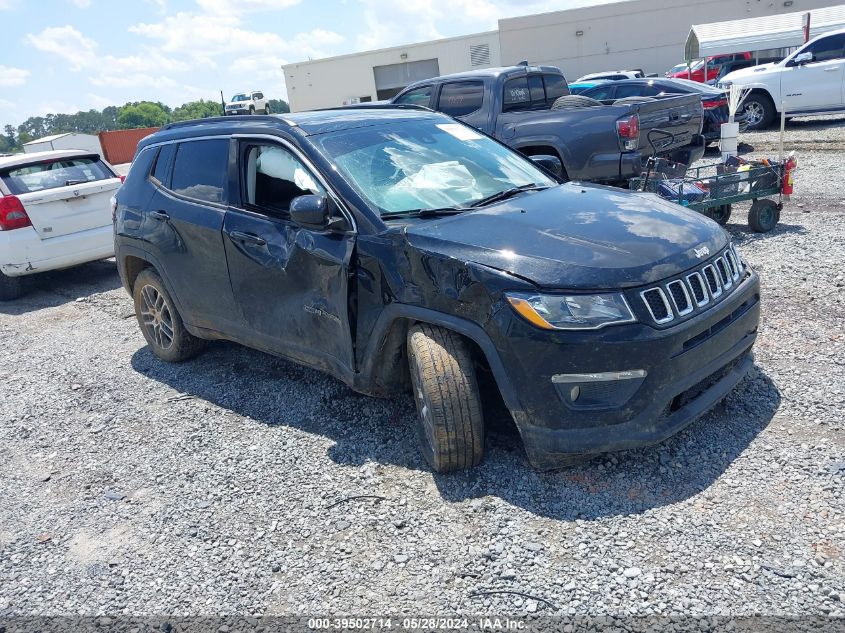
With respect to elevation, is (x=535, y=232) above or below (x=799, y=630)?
above

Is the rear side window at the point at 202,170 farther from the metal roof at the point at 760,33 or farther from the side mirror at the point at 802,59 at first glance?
the metal roof at the point at 760,33

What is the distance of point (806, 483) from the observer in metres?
3.18

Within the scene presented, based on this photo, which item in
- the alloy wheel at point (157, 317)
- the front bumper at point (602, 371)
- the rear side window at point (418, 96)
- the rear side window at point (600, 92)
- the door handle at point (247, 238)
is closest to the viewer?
the front bumper at point (602, 371)

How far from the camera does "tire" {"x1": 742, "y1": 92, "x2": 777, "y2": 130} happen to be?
53.4 feet

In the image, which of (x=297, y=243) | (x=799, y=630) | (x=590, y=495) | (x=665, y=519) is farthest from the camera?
(x=297, y=243)

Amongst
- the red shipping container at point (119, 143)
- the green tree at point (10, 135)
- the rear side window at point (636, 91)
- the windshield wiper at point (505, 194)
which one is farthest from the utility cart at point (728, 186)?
the green tree at point (10, 135)

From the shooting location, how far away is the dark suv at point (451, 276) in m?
3.13

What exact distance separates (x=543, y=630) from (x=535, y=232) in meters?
1.81

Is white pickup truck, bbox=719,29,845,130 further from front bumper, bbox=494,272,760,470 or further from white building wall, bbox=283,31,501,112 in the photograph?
white building wall, bbox=283,31,501,112

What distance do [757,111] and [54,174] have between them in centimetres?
1497

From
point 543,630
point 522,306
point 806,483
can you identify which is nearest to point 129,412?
point 522,306

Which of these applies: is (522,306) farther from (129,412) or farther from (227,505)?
(129,412)

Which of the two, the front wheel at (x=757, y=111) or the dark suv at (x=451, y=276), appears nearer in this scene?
the dark suv at (x=451, y=276)

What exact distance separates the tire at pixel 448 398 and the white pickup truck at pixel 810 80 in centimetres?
1481
